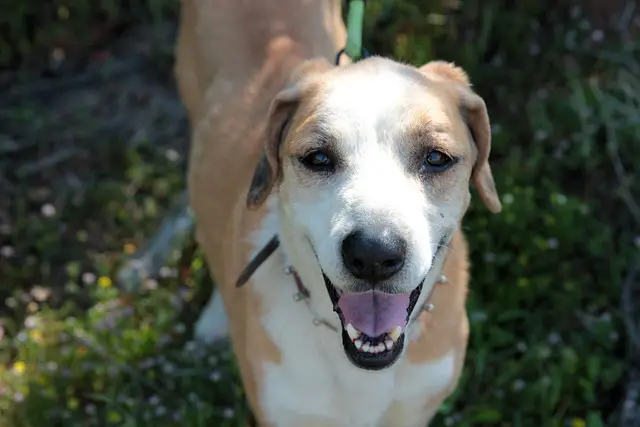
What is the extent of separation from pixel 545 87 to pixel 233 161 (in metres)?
2.16

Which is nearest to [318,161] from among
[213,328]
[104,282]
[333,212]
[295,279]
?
[333,212]

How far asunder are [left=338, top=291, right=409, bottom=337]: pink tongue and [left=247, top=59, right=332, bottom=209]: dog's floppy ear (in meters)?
0.45

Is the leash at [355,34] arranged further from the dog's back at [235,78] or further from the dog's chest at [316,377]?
the dog's chest at [316,377]

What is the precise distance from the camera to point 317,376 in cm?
290

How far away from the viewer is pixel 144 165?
4891 millimetres

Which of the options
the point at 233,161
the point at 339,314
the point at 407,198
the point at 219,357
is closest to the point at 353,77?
the point at 407,198

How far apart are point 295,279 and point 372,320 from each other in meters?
0.35

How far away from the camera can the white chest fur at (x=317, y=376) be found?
290 cm

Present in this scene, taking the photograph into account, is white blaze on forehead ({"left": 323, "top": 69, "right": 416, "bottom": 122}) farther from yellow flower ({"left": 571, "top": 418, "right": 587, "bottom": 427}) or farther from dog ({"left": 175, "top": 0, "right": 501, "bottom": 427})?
yellow flower ({"left": 571, "top": 418, "right": 587, "bottom": 427})

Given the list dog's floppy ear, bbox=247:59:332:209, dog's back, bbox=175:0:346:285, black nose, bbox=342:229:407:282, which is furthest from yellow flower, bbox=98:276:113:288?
black nose, bbox=342:229:407:282

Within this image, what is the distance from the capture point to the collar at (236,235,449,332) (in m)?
2.86

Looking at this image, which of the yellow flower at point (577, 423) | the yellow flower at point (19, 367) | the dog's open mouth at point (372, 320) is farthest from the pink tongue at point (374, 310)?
the yellow flower at point (19, 367)

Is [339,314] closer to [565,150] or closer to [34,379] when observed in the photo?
[34,379]

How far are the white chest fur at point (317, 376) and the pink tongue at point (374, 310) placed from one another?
184 millimetres
